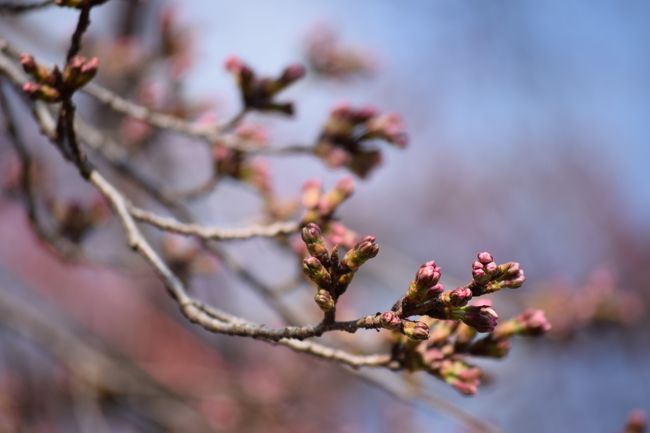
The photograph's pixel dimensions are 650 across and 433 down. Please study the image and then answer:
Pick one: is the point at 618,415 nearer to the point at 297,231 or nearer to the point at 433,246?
the point at 433,246

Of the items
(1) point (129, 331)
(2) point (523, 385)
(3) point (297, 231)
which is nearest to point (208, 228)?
(3) point (297, 231)

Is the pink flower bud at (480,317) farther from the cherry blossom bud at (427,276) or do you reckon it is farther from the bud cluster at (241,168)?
the bud cluster at (241,168)

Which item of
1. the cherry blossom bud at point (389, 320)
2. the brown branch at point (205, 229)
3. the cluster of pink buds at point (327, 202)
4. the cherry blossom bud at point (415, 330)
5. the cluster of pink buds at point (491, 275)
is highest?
the cluster of pink buds at point (327, 202)

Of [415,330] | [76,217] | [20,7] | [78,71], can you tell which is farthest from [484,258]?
[76,217]

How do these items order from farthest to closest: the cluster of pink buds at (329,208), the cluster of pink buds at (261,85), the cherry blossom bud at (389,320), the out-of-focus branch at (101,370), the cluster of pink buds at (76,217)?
1. the out-of-focus branch at (101,370)
2. the cluster of pink buds at (76,217)
3. the cluster of pink buds at (261,85)
4. the cluster of pink buds at (329,208)
5. the cherry blossom bud at (389,320)

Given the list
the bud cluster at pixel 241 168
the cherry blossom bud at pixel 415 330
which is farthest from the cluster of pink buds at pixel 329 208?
the cherry blossom bud at pixel 415 330

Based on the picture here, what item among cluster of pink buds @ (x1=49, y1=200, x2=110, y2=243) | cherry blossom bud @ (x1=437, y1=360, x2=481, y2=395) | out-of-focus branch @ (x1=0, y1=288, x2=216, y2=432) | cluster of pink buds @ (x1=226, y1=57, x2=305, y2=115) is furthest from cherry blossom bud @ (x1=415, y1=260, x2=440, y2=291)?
out-of-focus branch @ (x1=0, y1=288, x2=216, y2=432)
